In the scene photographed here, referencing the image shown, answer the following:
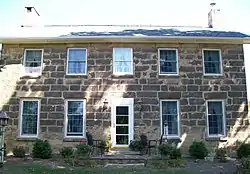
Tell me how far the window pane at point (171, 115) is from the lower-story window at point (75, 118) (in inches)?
153

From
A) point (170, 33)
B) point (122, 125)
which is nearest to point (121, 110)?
point (122, 125)

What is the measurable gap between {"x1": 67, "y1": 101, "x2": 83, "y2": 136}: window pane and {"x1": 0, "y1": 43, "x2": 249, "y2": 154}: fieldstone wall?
0.36 metres

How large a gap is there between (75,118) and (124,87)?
2.80 metres

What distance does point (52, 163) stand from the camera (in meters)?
11.9

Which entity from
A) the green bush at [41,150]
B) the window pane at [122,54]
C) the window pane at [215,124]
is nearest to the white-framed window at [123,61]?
the window pane at [122,54]

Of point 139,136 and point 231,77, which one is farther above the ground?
point 231,77

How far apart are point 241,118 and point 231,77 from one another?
6.72ft

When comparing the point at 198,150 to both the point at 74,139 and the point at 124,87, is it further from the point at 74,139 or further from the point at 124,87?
the point at 74,139

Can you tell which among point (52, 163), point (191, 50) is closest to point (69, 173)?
point (52, 163)

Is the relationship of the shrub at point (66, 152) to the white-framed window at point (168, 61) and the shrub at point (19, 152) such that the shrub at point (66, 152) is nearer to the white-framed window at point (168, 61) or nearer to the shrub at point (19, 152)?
the shrub at point (19, 152)

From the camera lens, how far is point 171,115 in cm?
1485

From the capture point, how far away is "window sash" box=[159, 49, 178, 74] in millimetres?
15250

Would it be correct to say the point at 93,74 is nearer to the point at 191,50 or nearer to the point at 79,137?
the point at 79,137

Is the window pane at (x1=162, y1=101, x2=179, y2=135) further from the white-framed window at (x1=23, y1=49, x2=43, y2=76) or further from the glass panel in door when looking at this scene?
the white-framed window at (x1=23, y1=49, x2=43, y2=76)
